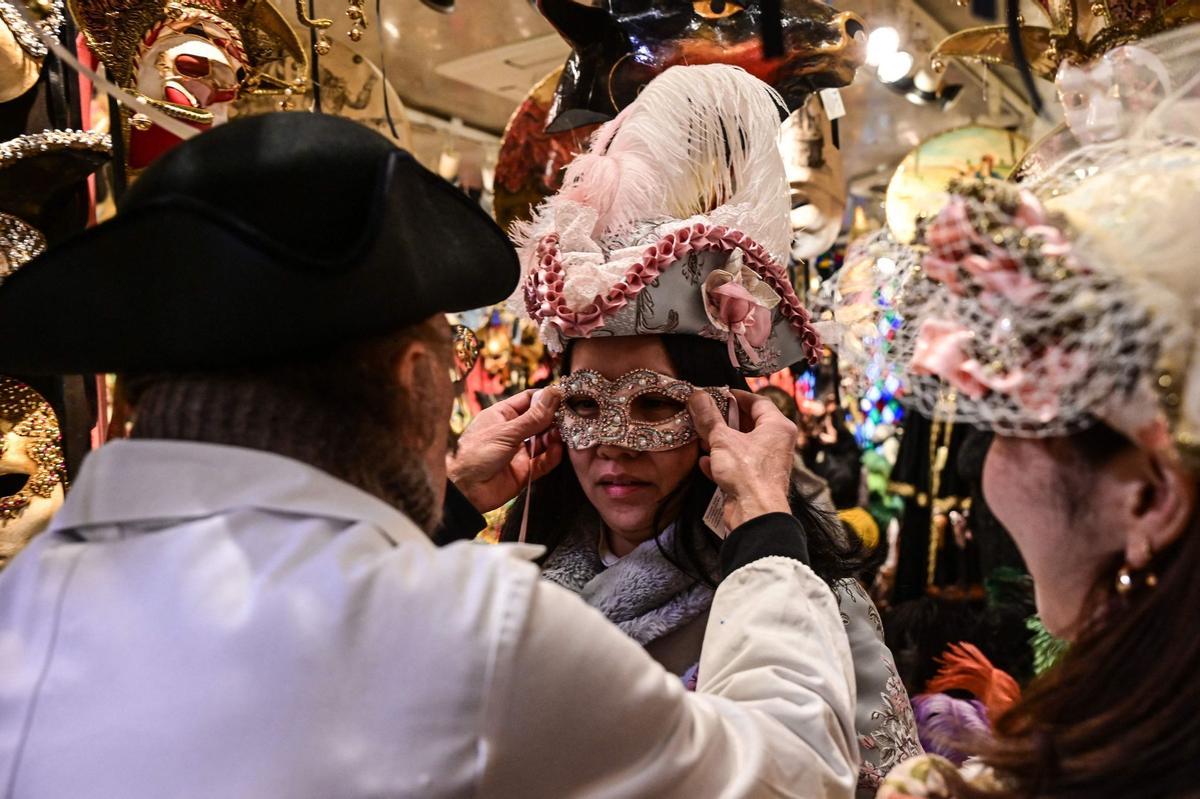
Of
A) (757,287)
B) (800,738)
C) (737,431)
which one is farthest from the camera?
(757,287)

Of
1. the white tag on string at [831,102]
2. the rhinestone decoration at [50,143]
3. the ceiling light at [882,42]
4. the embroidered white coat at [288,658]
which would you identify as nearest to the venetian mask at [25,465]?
the rhinestone decoration at [50,143]

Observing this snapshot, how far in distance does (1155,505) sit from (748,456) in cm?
79

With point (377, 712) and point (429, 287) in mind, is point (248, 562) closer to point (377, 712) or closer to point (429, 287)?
point (377, 712)

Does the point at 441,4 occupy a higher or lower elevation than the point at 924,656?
higher

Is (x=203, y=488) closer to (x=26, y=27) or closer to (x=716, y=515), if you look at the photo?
(x=716, y=515)

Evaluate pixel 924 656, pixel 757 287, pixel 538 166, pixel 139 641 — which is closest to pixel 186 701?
pixel 139 641

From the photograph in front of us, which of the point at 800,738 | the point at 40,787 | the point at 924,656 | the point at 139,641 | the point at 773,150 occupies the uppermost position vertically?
the point at 773,150

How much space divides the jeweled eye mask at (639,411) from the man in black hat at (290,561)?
677 mm

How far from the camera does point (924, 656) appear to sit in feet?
10.6

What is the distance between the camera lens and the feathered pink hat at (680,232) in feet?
6.17

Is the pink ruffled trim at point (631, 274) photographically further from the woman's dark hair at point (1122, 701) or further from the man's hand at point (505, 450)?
the woman's dark hair at point (1122, 701)

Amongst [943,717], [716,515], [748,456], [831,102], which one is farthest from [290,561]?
Result: [831,102]

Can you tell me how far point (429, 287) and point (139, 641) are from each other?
1.51 feet

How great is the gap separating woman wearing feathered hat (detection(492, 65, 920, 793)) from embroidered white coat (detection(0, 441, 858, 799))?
77cm
